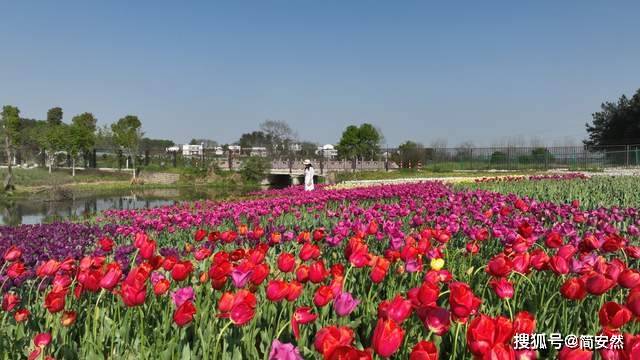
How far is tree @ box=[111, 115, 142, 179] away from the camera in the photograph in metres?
42.3

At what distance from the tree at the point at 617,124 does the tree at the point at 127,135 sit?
40.1 m

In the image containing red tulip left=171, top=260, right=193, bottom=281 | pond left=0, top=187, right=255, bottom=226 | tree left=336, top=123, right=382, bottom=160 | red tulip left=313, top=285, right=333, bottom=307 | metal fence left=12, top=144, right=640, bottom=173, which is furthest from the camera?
tree left=336, top=123, right=382, bottom=160

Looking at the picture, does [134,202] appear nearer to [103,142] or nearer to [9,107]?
[9,107]

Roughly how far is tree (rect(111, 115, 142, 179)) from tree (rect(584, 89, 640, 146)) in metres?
40.1

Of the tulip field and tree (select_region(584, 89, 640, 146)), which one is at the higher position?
tree (select_region(584, 89, 640, 146))

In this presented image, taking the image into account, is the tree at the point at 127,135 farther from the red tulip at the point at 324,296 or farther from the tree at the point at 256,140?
the red tulip at the point at 324,296

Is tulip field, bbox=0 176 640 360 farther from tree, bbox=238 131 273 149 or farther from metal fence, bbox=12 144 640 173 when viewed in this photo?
tree, bbox=238 131 273 149

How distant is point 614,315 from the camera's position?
1820mm

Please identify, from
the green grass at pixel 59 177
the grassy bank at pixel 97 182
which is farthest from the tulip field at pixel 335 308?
the green grass at pixel 59 177

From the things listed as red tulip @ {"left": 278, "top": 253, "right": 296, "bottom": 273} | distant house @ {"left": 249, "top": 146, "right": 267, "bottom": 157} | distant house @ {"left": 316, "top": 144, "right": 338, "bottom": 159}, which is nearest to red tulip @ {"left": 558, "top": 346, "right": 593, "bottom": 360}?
red tulip @ {"left": 278, "top": 253, "right": 296, "bottom": 273}

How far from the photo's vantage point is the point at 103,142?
4925cm

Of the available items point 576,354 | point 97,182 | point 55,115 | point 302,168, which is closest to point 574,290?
point 576,354

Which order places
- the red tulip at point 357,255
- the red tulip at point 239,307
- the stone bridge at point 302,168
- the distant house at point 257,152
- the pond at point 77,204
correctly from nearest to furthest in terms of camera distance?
1. the red tulip at point 239,307
2. the red tulip at point 357,255
3. the pond at point 77,204
4. the stone bridge at point 302,168
5. the distant house at point 257,152

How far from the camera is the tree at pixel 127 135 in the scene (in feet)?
139
